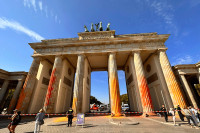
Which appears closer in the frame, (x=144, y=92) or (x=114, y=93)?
(x=144, y=92)

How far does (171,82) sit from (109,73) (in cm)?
843

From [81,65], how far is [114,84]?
5899 millimetres

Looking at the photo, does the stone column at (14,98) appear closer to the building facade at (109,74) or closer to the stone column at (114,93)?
the building facade at (109,74)

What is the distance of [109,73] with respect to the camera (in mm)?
13148

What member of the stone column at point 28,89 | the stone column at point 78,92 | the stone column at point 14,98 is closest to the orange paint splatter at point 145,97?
the stone column at point 78,92

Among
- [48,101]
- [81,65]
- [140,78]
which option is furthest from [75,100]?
[140,78]

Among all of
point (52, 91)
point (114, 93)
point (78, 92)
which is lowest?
point (114, 93)

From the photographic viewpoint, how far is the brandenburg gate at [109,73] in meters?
11.4

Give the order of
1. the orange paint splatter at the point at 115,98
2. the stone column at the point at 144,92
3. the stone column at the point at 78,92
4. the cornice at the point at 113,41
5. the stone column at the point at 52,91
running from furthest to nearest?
the cornice at the point at 113,41 < the stone column at the point at 52,91 < the stone column at the point at 78,92 < the orange paint splatter at the point at 115,98 < the stone column at the point at 144,92

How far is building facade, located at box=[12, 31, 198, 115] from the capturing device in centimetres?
1141

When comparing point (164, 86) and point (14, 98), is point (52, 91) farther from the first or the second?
point (164, 86)

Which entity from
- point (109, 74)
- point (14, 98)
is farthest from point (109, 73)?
point (14, 98)

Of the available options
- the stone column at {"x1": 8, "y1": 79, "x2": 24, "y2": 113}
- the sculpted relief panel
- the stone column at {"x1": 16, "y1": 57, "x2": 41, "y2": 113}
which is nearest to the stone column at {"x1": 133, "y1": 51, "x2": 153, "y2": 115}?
the sculpted relief panel

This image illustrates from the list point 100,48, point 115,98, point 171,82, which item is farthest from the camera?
point 100,48
